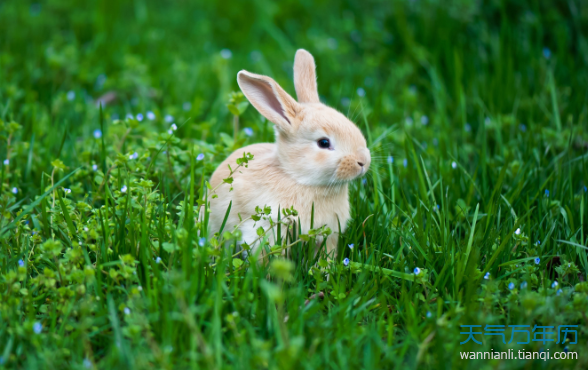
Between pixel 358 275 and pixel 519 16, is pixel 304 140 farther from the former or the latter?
pixel 519 16

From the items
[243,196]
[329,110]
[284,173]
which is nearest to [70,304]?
[243,196]

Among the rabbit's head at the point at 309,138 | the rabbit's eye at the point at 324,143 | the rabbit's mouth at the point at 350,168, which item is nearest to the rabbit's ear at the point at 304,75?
the rabbit's head at the point at 309,138

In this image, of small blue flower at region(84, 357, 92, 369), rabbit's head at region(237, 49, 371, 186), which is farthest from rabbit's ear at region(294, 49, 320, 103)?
small blue flower at region(84, 357, 92, 369)

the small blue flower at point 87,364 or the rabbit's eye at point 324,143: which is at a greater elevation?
the rabbit's eye at point 324,143

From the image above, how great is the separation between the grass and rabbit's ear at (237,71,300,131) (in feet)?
1.58

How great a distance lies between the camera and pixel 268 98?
3.18 m

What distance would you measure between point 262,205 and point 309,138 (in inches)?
17.4

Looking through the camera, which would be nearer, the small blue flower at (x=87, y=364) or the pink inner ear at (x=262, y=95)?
the small blue flower at (x=87, y=364)

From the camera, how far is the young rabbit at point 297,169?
2992 millimetres

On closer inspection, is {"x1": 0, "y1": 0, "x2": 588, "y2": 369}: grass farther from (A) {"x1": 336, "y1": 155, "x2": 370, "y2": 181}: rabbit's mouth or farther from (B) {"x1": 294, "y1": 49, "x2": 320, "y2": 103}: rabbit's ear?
(B) {"x1": 294, "y1": 49, "x2": 320, "y2": 103}: rabbit's ear

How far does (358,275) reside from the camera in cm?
287

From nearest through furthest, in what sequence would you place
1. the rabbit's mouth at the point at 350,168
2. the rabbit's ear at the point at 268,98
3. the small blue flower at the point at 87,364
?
the small blue flower at the point at 87,364
the rabbit's mouth at the point at 350,168
the rabbit's ear at the point at 268,98

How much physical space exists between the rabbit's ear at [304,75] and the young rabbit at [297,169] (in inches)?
10.5

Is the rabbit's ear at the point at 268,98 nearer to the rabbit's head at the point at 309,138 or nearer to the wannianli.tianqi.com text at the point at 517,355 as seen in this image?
the rabbit's head at the point at 309,138
